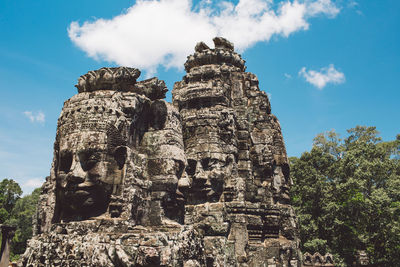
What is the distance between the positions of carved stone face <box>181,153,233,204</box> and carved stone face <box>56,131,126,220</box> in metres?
5.05

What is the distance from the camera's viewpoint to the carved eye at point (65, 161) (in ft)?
16.7

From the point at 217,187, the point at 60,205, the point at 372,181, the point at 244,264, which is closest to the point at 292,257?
the point at 244,264

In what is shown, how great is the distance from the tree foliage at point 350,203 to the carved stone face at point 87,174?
873 inches

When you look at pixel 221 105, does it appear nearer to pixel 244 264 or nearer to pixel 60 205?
pixel 244 264

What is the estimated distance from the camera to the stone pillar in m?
14.8

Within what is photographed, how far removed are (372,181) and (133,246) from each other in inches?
1084

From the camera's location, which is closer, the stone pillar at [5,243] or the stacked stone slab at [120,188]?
the stacked stone slab at [120,188]

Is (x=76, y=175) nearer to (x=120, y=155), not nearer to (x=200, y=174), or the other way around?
(x=120, y=155)

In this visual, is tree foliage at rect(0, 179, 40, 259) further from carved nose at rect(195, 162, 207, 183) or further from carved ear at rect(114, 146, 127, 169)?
carved ear at rect(114, 146, 127, 169)

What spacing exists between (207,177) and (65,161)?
17.9 feet

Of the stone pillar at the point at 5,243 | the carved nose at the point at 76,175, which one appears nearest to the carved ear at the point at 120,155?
the carved nose at the point at 76,175

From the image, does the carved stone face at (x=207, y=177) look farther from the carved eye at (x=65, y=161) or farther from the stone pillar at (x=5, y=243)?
the stone pillar at (x=5, y=243)

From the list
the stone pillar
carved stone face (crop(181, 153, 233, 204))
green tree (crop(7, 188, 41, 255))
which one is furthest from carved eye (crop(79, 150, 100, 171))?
green tree (crop(7, 188, 41, 255))

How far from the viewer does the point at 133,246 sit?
4414 mm
